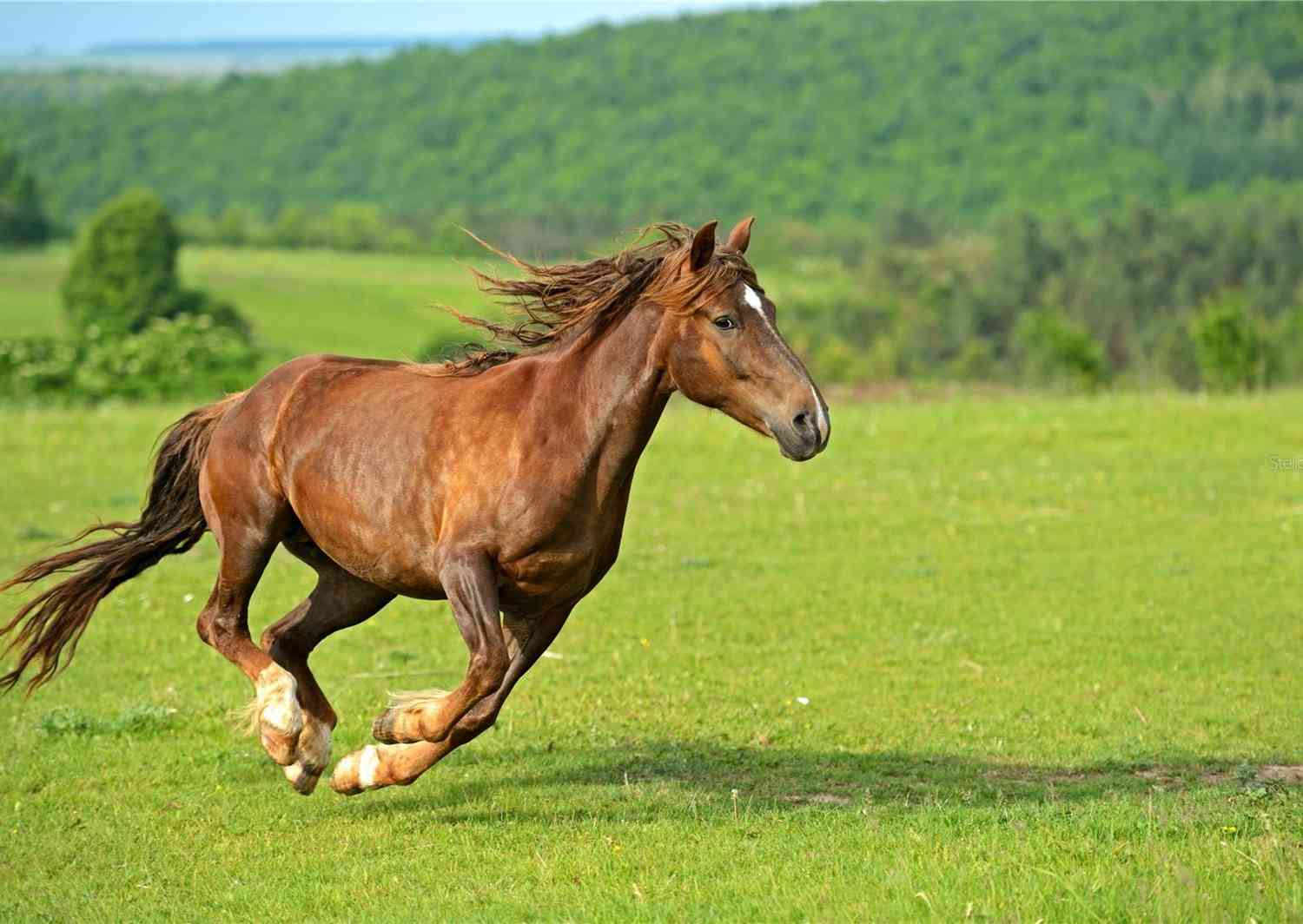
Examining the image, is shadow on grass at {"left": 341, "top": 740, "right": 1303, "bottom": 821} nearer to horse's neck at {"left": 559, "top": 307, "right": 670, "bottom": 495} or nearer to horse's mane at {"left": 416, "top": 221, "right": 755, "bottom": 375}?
horse's neck at {"left": 559, "top": 307, "right": 670, "bottom": 495}

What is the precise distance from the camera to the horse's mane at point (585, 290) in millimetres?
7098

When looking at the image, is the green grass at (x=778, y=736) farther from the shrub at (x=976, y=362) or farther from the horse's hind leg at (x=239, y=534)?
the shrub at (x=976, y=362)

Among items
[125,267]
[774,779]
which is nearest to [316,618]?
[774,779]

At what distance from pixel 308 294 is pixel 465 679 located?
79.7 meters

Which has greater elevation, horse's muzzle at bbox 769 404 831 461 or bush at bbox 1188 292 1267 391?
horse's muzzle at bbox 769 404 831 461

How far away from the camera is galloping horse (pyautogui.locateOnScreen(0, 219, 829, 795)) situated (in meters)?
7.05

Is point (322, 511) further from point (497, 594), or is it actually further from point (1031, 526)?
point (1031, 526)

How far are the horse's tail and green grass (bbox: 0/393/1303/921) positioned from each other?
759mm

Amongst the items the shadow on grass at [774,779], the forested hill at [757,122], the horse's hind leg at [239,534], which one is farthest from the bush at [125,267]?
the shadow on grass at [774,779]

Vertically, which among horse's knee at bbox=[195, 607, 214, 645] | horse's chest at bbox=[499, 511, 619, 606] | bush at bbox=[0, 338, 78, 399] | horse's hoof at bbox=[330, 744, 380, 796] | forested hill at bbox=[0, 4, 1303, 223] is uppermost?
forested hill at bbox=[0, 4, 1303, 223]

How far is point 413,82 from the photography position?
174125 mm

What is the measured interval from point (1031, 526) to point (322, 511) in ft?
35.9

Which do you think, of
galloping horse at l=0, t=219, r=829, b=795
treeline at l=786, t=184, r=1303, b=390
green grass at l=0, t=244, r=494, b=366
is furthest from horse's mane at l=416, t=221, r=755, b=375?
treeline at l=786, t=184, r=1303, b=390

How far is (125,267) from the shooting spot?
69250 millimetres
